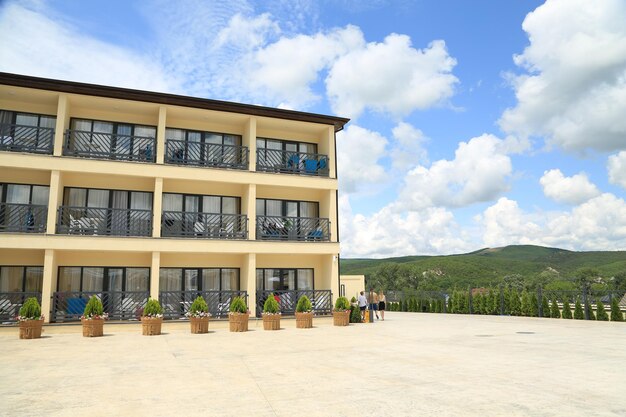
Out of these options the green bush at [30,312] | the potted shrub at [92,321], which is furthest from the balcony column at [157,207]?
the green bush at [30,312]

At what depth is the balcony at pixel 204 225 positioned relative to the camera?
21.1 meters

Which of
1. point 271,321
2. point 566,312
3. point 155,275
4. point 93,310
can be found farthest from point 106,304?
point 566,312

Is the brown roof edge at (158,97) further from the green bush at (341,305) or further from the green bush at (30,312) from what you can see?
the green bush at (341,305)

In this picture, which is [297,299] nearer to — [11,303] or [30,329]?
[30,329]

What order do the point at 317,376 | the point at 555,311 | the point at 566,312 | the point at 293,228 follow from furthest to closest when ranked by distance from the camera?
the point at 555,311 → the point at 566,312 → the point at 293,228 → the point at 317,376

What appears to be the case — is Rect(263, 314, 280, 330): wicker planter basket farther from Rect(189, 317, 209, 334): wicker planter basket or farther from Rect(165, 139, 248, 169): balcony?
Rect(165, 139, 248, 169): balcony

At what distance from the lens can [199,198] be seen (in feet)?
73.7

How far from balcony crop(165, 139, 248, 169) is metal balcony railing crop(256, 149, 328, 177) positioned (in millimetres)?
1015

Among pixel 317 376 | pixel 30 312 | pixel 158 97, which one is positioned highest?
pixel 158 97

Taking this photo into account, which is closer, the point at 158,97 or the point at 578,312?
the point at 158,97

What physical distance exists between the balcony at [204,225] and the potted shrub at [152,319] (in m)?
4.23

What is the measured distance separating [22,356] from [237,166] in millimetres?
12462

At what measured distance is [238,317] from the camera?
18.5m

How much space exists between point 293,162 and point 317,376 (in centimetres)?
1595
